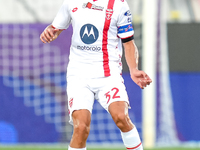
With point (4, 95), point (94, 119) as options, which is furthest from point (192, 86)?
point (4, 95)

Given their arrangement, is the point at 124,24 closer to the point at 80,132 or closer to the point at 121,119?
the point at 121,119

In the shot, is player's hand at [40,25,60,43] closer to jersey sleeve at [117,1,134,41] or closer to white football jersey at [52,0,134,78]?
white football jersey at [52,0,134,78]

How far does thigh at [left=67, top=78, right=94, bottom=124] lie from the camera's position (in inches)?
152

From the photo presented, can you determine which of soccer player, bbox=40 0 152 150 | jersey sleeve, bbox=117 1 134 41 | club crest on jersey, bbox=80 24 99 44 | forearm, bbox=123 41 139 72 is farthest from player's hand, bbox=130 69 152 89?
club crest on jersey, bbox=80 24 99 44

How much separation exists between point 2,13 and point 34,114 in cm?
289

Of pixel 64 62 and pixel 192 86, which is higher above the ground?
pixel 64 62

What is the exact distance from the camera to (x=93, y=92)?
4.05 m

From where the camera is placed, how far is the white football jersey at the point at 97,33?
400 centimetres

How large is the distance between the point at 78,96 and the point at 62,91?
14.3 feet

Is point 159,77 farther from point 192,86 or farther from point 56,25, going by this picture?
point 56,25

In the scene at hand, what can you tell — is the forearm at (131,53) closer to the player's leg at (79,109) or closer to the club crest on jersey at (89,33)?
the club crest on jersey at (89,33)

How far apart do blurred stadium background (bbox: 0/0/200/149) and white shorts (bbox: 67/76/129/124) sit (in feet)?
13.9

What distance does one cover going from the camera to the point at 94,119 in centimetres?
833

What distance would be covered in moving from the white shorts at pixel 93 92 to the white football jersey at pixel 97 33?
6cm
